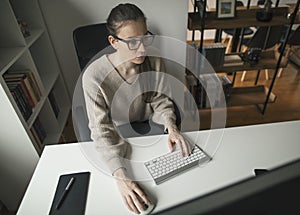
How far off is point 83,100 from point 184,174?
0.59 meters

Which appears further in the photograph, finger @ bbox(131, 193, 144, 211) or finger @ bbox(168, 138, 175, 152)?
finger @ bbox(168, 138, 175, 152)

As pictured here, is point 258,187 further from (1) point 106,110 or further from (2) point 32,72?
(2) point 32,72

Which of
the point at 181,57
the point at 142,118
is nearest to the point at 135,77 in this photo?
the point at 142,118

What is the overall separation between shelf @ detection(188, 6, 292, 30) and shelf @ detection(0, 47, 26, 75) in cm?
128

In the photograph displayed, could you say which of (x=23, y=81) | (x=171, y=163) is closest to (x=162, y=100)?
(x=171, y=163)

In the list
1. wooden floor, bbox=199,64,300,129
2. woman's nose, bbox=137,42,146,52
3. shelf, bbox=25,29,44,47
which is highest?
woman's nose, bbox=137,42,146,52

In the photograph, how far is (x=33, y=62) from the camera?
1658 mm

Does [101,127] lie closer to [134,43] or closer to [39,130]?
[134,43]

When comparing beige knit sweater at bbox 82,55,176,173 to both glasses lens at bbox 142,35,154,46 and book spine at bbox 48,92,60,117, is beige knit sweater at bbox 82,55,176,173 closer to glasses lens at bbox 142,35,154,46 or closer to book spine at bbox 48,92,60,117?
glasses lens at bbox 142,35,154,46

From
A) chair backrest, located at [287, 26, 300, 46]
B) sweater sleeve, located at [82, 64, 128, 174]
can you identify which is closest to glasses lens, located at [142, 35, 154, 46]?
sweater sleeve, located at [82, 64, 128, 174]

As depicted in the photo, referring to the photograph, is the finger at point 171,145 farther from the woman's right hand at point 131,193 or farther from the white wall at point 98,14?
the white wall at point 98,14

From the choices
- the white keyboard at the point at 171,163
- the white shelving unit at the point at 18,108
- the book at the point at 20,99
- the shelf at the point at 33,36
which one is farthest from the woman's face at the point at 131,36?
the shelf at the point at 33,36

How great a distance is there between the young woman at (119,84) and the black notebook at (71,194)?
0.38 feet

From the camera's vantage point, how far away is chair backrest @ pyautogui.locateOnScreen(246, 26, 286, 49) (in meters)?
2.06
